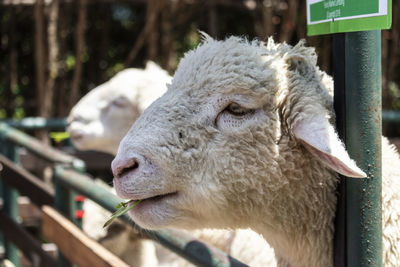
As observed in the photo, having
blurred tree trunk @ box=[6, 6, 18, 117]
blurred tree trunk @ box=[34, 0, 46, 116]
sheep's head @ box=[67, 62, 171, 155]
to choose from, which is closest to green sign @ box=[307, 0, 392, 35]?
sheep's head @ box=[67, 62, 171, 155]

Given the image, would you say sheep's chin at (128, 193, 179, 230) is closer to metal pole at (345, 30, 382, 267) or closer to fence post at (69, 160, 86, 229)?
metal pole at (345, 30, 382, 267)

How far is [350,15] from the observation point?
163 cm

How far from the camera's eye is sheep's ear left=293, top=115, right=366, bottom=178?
1.59 m

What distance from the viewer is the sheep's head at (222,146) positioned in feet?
6.03

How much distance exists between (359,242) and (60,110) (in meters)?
6.58

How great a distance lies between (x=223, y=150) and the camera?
1.86 meters

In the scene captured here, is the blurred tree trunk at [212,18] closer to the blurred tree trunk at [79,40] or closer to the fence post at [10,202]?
the blurred tree trunk at [79,40]

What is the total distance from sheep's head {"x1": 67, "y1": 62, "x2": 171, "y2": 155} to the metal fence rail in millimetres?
471

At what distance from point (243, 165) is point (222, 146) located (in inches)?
3.4

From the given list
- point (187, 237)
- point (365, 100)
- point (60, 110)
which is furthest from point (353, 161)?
point (60, 110)

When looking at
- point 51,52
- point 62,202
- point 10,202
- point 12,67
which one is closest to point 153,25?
point 51,52

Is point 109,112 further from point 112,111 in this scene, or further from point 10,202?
point 10,202

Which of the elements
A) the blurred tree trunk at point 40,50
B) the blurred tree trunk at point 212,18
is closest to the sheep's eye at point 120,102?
the blurred tree trunk at point 40,50

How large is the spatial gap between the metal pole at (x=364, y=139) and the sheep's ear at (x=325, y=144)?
0.06 m
